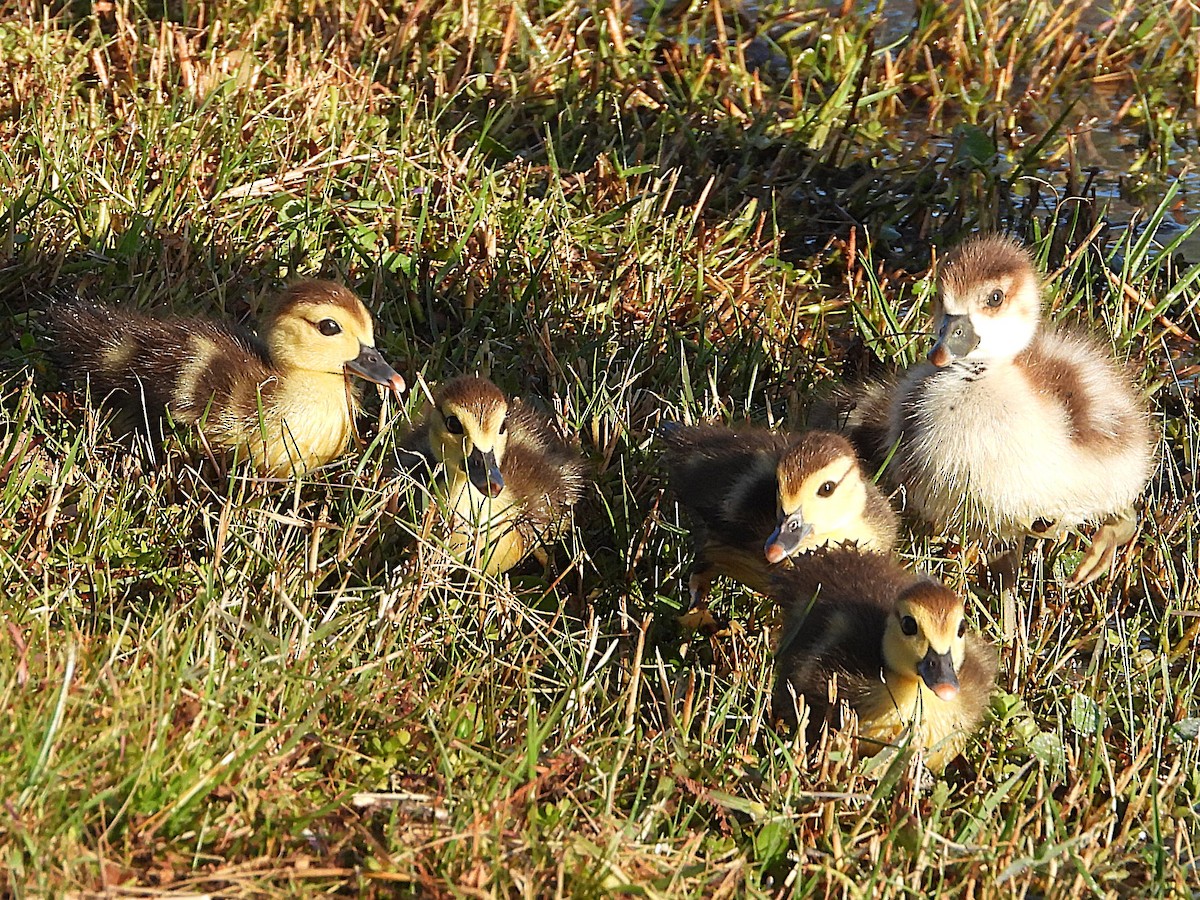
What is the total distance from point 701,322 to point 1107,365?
48.2 inches

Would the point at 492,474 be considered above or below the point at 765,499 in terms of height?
below

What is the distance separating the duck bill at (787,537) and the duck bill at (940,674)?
46cm

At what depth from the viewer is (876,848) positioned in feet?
9.26

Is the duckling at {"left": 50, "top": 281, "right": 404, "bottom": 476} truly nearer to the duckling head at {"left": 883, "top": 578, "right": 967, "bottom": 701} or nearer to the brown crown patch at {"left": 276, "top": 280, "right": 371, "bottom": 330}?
the brown crown patch at {"left": 276, "top": 280, "right": 371, "bottom": 330}

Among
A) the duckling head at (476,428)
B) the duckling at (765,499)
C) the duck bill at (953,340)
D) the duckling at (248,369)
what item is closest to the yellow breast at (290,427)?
the duckling at (248,369)

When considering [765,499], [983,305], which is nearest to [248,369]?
[765,499]

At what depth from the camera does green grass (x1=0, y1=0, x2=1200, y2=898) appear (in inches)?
105

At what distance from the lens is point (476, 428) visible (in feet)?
12.2

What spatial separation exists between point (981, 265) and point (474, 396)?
1210 mm

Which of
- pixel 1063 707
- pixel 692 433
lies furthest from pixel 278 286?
pixel 1063 707

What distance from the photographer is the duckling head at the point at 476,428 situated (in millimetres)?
3727

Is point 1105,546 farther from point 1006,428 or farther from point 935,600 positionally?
point 935,600

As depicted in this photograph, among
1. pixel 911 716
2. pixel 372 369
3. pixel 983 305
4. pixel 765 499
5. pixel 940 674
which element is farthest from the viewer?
pixel 372 369

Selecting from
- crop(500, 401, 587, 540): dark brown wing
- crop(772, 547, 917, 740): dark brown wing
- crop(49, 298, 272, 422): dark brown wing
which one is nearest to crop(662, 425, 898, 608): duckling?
crop(772, 547, 917, 740): dark brown wing
